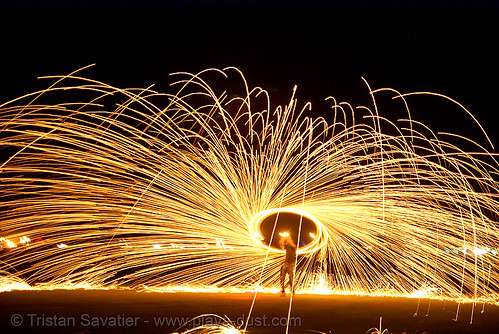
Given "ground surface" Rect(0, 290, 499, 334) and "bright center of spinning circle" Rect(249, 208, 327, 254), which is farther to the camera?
"bright center of spinning circle" Rect(249, 208, 327, 254)

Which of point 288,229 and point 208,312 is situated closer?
point 208,312

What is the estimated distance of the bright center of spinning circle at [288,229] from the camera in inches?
471

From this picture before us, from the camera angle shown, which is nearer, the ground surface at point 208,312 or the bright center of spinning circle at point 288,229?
the ground surface at point 208,312

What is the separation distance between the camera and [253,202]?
38.7 ft

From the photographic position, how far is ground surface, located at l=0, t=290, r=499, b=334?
21.3ft

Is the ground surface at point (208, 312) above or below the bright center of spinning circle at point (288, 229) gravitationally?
below

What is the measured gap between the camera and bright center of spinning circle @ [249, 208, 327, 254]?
12.0 meters

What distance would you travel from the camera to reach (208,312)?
795cm

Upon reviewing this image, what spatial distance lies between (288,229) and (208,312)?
4.52 meters

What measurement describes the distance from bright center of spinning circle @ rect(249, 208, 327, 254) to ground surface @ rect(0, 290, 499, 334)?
5.72 feet

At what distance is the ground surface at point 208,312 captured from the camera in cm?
649

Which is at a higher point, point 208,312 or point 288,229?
point 288,229

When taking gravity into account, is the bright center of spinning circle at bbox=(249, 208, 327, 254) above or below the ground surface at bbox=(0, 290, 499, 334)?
above

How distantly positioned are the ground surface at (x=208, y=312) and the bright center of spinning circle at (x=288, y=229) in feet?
5.72
